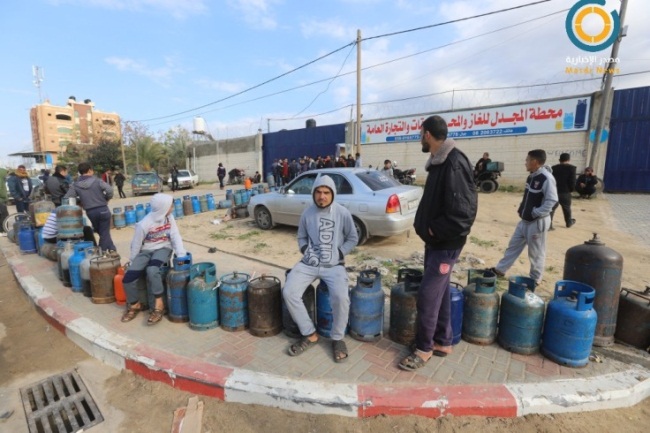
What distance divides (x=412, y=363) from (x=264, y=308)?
145cm

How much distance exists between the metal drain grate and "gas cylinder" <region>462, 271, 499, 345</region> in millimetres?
3117

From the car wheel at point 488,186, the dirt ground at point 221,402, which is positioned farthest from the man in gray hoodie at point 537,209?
the car wheel at point 488,186

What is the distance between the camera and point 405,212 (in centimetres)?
626

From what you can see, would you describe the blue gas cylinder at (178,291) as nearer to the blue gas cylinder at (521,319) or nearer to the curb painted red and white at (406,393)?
the curb painted red and white at (406,393)

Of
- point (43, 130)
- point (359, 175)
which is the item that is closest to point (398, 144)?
point (359, 175)

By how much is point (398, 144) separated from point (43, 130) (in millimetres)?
75917

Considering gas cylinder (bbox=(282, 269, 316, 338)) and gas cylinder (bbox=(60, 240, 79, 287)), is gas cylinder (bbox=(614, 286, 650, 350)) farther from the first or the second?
gas cylinder (bbox=(60, 240, 79, 287))

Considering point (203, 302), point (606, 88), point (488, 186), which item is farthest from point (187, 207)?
point (606, 88)

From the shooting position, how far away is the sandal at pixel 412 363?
274 centimetres

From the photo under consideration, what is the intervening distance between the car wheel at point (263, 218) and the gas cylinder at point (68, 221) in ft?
12.5

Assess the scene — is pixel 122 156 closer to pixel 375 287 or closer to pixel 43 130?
pixel 375 287

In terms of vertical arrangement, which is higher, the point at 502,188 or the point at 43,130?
the point at 43,130

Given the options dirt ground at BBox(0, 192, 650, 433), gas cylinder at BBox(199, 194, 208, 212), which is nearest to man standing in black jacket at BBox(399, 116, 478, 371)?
dirt ground at BBox(0, 192, 650, 433)

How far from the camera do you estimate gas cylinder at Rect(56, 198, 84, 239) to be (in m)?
5.61
